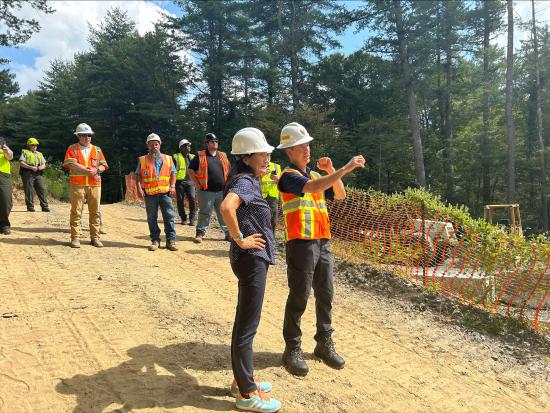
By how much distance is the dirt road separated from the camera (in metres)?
3.02

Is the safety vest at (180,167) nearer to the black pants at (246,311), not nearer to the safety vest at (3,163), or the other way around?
the safety vest at (3,163)

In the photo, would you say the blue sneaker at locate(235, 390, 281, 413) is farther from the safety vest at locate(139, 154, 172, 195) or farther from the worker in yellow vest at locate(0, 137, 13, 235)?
the worker in yellow vest at locate(0, 137, 13, 235)

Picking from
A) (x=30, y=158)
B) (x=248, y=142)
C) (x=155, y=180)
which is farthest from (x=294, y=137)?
(x=30, y=158)

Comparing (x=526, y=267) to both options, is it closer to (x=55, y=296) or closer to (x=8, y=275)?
(x=55, y=296)

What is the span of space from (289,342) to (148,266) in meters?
3.37

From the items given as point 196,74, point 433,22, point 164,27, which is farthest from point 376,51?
point 164,27

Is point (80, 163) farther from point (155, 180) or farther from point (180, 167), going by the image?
point (180, 167)

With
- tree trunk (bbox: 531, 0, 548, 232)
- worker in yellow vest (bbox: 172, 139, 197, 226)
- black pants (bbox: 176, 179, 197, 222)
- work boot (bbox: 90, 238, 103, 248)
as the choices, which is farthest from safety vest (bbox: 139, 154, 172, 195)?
tree trunk (bbox: 531, 0, 548, 232)

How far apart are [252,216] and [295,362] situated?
1407mm

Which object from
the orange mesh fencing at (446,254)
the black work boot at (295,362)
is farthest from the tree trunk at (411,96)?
the black work boot at (295,362)

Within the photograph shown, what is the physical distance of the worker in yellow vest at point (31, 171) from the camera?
10.2 m

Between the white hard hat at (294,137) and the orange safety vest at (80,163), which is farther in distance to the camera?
the orange safety vest at (80,163)

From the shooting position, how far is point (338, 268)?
7.24 metres

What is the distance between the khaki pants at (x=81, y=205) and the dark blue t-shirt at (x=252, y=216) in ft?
15.5
